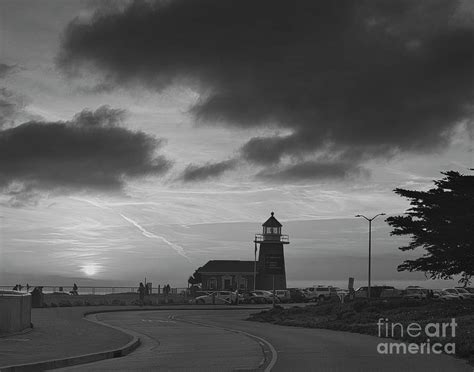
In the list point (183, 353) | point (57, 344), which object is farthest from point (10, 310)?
point (183, 353)

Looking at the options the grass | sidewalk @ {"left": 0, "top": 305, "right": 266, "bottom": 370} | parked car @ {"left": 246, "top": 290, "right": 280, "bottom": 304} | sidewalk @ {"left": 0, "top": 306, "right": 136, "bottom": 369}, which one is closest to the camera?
sidewalk @ {"left": 0, "top": 305, "right": 266, "bottom": 370}

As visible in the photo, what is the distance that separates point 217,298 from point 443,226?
3571cm

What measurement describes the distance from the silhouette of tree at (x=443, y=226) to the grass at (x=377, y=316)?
4088 millimetres

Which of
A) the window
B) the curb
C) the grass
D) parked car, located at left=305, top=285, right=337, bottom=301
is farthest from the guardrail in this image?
the window

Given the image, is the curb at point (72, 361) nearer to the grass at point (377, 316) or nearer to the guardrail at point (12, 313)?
the guardrail at point (12, 313)

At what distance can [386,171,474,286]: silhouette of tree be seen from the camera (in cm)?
4250

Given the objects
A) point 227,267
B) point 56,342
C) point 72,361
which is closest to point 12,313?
point 56,342

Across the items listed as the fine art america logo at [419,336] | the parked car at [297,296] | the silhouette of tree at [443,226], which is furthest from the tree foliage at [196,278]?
the fine art america logo at [419,336]

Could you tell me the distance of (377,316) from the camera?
36.2 m

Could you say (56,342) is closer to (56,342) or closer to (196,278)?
(56,342)

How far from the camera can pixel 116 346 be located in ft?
73.3

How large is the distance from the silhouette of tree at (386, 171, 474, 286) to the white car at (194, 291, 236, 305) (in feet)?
89.5

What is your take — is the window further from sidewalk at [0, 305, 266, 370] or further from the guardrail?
the guardrail

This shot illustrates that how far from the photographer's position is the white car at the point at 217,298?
73688mm
